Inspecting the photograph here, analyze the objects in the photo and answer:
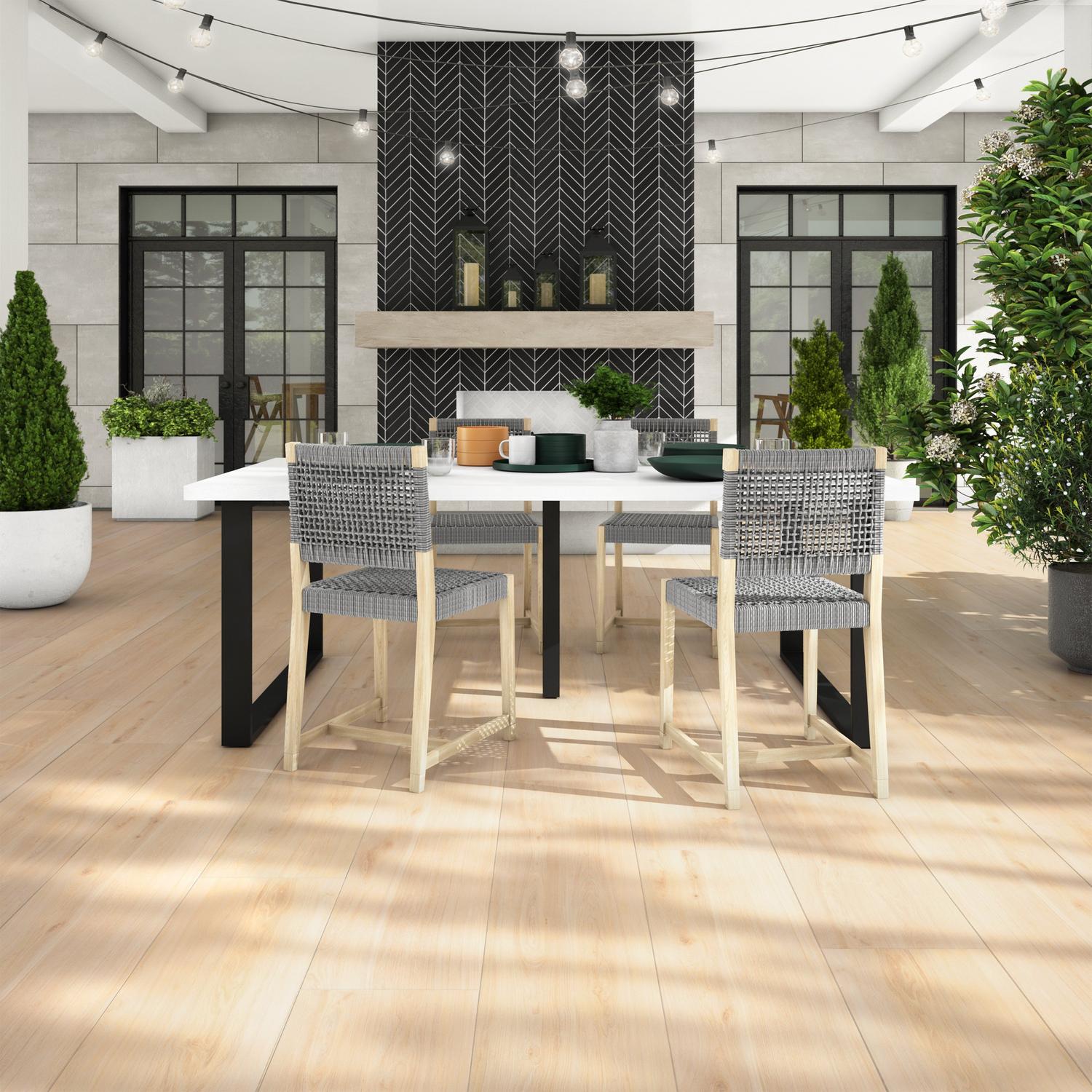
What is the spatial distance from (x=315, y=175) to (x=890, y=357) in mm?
4708

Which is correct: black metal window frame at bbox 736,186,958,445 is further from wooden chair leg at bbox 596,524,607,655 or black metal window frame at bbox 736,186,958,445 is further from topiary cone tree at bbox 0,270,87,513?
topiary cone tree at bbox 0,270,87,513

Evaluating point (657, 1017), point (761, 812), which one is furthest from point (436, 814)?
point (657, 1017)

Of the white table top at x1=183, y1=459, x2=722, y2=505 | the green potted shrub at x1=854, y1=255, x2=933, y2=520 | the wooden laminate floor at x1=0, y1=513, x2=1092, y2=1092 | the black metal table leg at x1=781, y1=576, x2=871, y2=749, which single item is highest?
the green potted shrub at x1=854, y1=255, x2=933, y2=520

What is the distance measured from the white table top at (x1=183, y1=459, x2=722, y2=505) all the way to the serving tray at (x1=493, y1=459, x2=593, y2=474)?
24 centimetres

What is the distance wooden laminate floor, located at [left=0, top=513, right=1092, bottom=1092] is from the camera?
1.59 m

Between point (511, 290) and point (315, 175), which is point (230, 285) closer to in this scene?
point (315, 175)

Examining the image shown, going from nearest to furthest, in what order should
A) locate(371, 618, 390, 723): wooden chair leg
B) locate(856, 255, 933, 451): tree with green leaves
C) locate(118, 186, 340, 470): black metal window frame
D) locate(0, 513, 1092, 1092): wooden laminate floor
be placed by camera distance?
locate(0, 513, 1092, 1092): wooden laminate floor → locate(371, 618, 390, 723): wooden chair leg → locate(856, 255, 933, 451): tree with green leaves → locate(118, 186, 340, 470): black metal window frame

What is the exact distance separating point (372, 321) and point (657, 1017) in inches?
213

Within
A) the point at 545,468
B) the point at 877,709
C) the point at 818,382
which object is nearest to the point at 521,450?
the point at 545,468

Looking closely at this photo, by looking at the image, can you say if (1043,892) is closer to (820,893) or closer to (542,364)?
(820,893)

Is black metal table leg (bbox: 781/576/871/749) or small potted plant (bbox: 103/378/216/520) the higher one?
small potted plant (bbox: 103/378/216/520)

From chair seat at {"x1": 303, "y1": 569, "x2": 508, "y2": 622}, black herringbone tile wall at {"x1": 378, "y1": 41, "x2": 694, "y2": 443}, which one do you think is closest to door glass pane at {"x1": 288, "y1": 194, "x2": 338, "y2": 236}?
black herringbone tile wall at {"x1": 378, "y1": 41, "x2": 694, "y2": 443}

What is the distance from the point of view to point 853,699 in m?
2.99

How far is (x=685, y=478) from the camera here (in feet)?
9.95
